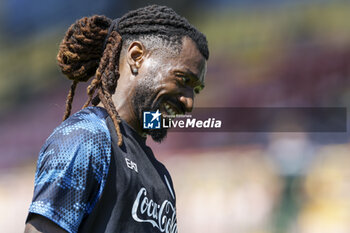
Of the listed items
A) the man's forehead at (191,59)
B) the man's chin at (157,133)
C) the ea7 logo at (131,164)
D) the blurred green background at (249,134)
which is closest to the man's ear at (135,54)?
the man's forehead at (191,59)

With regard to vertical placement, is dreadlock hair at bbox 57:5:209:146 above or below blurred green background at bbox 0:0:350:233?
below

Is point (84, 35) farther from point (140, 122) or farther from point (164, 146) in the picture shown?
point (164, 146)

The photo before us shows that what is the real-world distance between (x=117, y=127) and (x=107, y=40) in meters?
0.42

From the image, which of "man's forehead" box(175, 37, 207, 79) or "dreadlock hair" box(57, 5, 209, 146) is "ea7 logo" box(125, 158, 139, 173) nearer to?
"dreadlock hair" box(57, 5, 209, 146)

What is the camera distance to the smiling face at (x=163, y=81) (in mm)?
1985

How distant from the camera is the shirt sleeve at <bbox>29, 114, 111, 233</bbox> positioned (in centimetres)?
154

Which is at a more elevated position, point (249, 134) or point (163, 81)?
point (249, 134)

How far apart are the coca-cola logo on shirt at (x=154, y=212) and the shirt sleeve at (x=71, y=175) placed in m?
0.17

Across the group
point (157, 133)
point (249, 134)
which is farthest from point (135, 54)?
point (249, 134)

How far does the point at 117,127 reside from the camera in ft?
6.01

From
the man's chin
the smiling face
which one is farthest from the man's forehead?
the man's chin

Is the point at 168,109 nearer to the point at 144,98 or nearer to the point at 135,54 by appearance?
the point at 144,98

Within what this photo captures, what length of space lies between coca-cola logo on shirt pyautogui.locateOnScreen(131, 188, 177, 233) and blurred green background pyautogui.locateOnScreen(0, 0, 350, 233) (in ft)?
10.7

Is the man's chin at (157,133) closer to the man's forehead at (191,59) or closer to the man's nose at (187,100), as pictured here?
the man's nose at (187,100)
